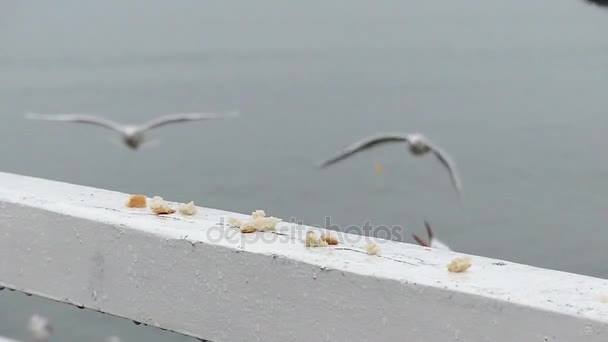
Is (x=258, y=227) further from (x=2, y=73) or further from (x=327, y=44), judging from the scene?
(x=327, y=44)

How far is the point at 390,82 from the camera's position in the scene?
12.0m

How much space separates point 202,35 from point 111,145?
6.10 m

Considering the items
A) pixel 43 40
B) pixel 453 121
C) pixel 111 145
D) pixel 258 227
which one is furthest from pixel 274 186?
pixel 43 40

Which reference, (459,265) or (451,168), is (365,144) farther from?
(459,265)

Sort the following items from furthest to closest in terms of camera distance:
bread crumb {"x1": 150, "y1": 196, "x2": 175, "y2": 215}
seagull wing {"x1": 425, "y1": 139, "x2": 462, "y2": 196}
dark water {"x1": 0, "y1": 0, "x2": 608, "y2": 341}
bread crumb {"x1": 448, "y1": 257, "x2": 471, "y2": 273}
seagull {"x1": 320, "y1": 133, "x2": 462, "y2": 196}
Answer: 1. dark water {"x1": 0, "y1": 0, "x2": 608, "y2": 341}
2. seagull wing {"x1": 425, "y1": 139, "x2": 462, "y2": 196}
3. seagull {"x1": 320, "y1": 133, "x2": 462, "y2": 196}
4. bread crumb {"x1": 150, "y1": 196, "x2": 175, "y2": 215}
5. bread crumb {"x1": 448, "y1": 257, "x2": 471, "y2": 273}

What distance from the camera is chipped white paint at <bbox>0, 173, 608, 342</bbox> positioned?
54.1 inches

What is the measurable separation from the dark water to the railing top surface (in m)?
0.72

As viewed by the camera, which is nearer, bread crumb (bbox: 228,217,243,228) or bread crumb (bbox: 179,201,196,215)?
bread crumb (bbox: 228,217,243,228)

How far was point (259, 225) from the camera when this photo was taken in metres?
1.71

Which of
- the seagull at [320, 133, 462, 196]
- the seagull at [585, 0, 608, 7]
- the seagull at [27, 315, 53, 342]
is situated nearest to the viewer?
the seagull at [27, 315, 53, 342]

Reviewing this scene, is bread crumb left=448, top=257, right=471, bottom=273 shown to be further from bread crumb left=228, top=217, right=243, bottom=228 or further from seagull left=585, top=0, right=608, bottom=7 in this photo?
seagull left=585, top=0, right=608, bottom=7

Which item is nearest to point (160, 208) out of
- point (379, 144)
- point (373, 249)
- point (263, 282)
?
point (263, 282)

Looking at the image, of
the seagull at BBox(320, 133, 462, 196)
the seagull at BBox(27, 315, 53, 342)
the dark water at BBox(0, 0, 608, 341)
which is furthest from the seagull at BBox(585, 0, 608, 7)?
the seagull at BBox(27, 315, 53, 342)

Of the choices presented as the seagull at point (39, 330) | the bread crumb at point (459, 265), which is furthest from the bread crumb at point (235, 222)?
the seagull at point (39, 330)
